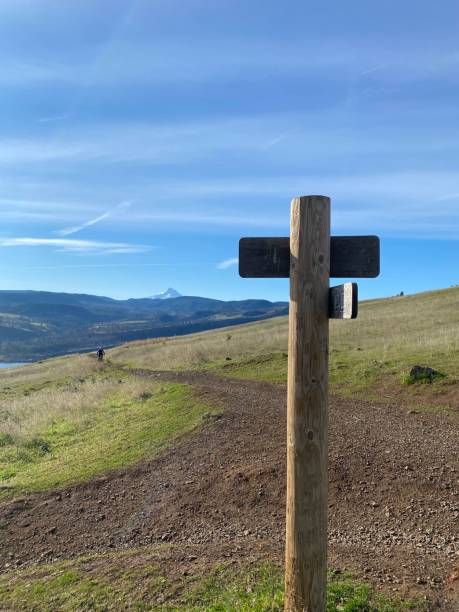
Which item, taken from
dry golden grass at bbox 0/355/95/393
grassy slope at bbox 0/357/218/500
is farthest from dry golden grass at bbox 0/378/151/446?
dry golden grass at bbox 0/355/95/393

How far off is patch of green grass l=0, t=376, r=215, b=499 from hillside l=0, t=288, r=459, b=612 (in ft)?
0.21

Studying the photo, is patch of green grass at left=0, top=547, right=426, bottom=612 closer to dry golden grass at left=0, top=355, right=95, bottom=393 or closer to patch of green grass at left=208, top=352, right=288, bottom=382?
patch of green grass at left=208, top=352, right=288, bottom=382

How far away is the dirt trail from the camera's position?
19.9ft

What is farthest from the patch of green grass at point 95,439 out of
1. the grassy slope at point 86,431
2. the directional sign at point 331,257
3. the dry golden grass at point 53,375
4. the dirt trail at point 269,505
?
the dry golden grass at point 53,375

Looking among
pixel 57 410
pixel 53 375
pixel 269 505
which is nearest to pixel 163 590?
pixel 269 505

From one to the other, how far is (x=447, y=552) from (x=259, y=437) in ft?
18.9

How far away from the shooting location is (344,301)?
12.2 ft

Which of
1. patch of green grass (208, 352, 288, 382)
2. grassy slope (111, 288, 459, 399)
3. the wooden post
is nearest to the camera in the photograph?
the wooden post

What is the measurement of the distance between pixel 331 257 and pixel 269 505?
5.19m

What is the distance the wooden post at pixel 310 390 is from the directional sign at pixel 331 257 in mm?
149

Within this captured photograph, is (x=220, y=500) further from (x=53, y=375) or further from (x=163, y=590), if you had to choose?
(x=53, y=375)

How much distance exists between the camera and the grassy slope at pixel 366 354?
17.2 meters

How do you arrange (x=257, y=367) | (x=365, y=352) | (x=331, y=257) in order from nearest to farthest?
(x=331, y=257), (x=365, y=352), (x=257, y=367)

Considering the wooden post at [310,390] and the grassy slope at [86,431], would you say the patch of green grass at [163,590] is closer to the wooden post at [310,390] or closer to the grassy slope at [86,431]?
the wooden post at [310,390]
